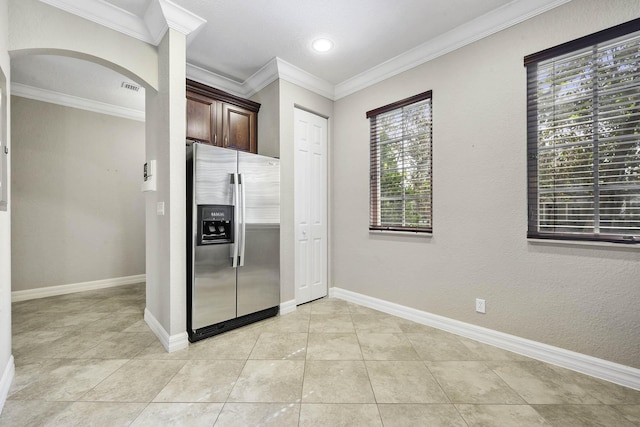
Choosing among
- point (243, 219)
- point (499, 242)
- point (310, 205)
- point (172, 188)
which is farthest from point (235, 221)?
point (499, 242)

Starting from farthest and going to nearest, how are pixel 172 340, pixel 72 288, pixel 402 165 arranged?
pixel 72 288 → pixel 402 165 → pixel 172 340

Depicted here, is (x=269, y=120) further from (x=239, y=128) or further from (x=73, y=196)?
(x=73, y=196)

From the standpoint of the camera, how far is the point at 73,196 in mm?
4035

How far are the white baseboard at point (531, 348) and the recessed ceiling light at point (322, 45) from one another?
2804mm

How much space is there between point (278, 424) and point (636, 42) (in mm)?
3227

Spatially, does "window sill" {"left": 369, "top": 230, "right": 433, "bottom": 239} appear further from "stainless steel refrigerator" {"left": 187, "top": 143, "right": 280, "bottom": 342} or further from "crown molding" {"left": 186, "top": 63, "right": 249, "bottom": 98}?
"crown molding" {"left": 186, "top": 63, "right": 249, "bottom": 98}

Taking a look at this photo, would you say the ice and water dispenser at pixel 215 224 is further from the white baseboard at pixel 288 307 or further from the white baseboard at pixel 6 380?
the white baseboard at pixel 6 380

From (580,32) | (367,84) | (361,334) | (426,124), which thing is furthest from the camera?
(367,84)

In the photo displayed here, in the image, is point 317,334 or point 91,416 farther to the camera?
point 317,334

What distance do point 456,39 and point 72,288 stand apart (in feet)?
18.6

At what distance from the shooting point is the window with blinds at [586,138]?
183cm

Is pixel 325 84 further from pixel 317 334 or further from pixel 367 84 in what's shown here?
pixel 317 334

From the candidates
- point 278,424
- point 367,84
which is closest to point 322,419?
point 278,424

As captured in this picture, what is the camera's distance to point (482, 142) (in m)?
2.46
